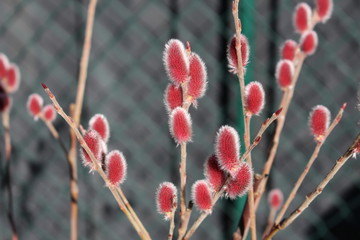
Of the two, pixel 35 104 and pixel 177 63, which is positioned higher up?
pixel 35 104

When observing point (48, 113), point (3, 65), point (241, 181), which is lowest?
point (241, 181)

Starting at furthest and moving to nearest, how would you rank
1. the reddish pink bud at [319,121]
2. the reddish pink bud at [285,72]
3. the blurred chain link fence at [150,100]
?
the blurred chain link fence at [150,100], the reddish pink bud at [285,72], the reddish pink bud at [319,121]

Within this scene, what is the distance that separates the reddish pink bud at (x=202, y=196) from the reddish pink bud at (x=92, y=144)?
107 millimetres

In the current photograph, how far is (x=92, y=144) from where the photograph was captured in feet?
1.84

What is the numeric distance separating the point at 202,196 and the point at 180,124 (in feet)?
0.23

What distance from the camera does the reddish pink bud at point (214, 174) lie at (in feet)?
1.78

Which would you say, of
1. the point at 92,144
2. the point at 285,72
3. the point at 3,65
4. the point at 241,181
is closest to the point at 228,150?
the point at 241,181

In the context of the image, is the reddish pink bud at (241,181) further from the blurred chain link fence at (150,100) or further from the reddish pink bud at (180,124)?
the blurred chain link fence at (150,100)

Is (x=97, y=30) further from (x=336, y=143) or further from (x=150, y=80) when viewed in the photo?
(x=336, y=143)

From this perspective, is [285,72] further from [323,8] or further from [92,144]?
[92,144]

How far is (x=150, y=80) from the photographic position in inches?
73.5

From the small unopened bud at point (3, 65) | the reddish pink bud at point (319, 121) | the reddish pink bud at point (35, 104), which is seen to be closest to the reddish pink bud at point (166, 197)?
the reddish pink bud at point (319, 121)

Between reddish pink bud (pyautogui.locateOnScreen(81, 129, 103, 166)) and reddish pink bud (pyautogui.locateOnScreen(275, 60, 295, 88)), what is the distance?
28 cm

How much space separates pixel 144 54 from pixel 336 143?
2.27 feet
